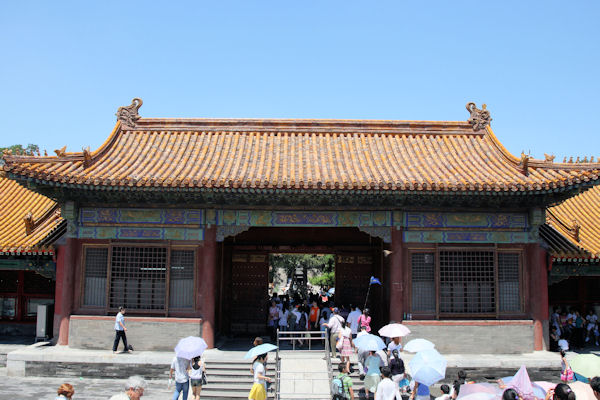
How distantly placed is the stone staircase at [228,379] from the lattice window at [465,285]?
17.7 feet

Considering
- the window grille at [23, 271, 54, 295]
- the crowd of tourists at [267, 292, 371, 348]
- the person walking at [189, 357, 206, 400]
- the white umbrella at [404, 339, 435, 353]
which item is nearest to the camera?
the white umbrella at [404, 339, 435, 353]

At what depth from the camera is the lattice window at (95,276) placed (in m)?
14.7

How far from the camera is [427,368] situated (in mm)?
8844

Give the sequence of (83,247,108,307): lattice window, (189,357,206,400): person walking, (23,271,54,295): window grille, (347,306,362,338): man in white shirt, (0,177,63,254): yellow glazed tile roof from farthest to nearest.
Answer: (23,271,54,295): window grille < (0,177,63,254): yellow glazed tile roof < (347,306,362,338): man in white shirt < (83,247,108,307): lattice window < (189,357,206,400): person walking

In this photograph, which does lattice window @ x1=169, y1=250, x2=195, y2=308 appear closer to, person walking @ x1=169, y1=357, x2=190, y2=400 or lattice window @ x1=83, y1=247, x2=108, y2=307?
lattice window @ x1=83, y1=247, x2=108, y2=307

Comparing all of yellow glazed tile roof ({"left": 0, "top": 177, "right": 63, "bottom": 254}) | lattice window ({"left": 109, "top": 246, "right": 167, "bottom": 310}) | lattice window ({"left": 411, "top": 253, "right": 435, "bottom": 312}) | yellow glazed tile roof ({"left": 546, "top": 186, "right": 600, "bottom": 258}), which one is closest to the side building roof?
yellow glazed tile roof ({"left": 546, "top": 186, "right": 600, "bottom": 258})

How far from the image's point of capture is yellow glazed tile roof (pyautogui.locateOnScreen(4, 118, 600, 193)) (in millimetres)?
13259

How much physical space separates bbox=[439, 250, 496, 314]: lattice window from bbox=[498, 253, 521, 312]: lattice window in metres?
0.25

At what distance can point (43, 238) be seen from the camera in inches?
606

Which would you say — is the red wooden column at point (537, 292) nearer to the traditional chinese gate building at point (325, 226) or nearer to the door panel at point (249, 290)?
the traditional chinese gate building at point (325, 226)

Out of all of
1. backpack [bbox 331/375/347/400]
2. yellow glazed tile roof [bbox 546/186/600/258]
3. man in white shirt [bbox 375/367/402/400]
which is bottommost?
backpack [bbox 331/375/347/400]

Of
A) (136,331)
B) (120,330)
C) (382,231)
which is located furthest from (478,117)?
(120,330)

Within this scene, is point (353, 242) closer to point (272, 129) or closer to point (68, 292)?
point (272, 129)

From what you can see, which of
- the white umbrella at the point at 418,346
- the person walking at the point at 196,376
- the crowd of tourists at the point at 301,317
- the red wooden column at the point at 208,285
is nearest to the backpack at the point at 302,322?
the crowd of tourists at the point at 301,317
